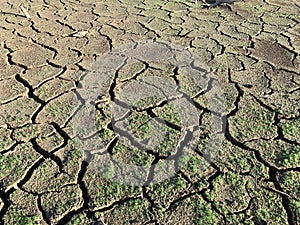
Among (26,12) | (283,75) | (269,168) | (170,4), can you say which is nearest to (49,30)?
(26,12)

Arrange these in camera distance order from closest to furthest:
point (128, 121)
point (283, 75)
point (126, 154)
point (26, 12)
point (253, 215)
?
point (253, 215), point (126, 154), point (128, 121), point (283, 75), point (26, 12)

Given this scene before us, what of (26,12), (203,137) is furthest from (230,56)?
(26,12)

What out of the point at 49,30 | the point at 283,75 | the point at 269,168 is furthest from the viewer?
the point at 49,30

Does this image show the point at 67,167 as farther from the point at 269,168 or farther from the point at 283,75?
the point at 283,75

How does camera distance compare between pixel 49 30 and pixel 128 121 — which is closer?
pixel 128 121

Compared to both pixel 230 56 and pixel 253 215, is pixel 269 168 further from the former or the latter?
Result: pixel 230 56

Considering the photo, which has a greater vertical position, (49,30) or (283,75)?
(283,75)
